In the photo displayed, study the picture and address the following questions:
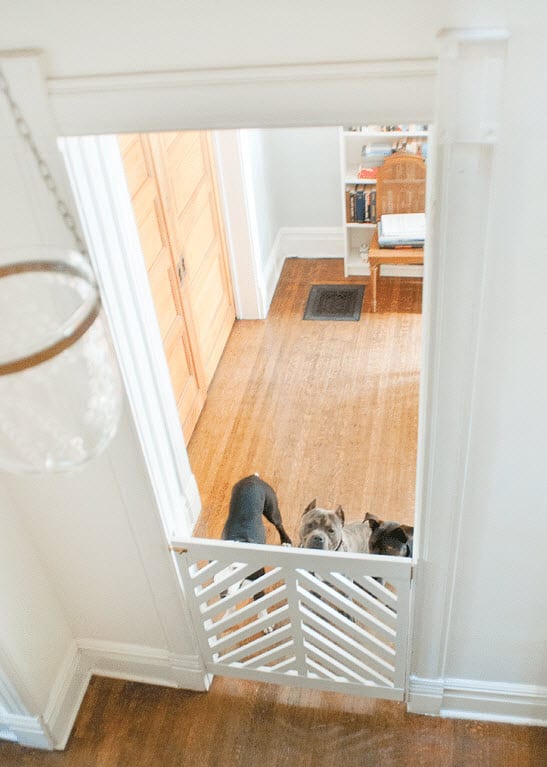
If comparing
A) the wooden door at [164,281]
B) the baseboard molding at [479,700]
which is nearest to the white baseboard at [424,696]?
the baseboard molding at [479,700]

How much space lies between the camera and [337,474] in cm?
409

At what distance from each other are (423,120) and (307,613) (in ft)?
6.26

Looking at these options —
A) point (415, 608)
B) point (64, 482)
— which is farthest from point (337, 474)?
point (64, 482)

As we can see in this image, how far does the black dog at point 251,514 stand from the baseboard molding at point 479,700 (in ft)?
2.70

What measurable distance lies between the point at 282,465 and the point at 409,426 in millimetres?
787

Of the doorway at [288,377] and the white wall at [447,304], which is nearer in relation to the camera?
the white wall at [447,304]

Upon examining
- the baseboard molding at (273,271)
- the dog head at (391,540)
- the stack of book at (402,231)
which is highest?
the stack of book at (402,231)

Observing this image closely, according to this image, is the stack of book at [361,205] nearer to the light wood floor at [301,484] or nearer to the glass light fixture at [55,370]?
the light wood floor at [301,484]

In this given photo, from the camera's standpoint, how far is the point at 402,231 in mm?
5008

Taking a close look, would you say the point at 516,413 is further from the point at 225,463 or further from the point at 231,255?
the point at 231,255

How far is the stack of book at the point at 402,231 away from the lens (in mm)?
4969

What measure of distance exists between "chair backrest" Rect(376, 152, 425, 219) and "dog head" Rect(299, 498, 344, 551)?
2594 millimetres

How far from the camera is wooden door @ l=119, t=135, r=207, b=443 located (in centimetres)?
342

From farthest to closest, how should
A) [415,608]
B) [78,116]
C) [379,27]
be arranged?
1. [415,608]
2. [78,116]
3. [379,27]
